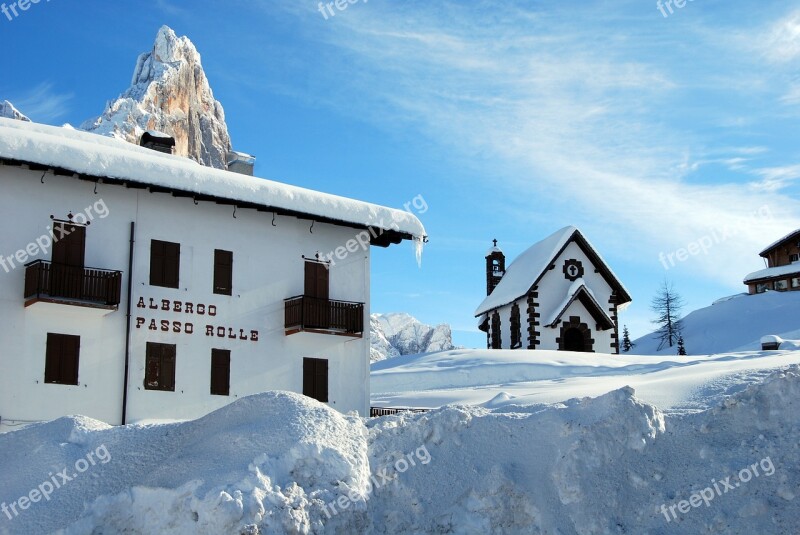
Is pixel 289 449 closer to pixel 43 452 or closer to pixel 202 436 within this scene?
pixel 202 436

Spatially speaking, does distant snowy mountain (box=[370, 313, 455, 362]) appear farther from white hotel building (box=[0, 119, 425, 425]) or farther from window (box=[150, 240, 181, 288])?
window (box=[150, 240, 181, 288])

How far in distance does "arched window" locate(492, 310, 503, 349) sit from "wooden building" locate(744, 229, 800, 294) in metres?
35.5

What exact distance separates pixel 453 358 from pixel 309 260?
1570cm

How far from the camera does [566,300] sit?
4631 cm

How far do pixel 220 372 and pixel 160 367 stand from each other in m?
1.75

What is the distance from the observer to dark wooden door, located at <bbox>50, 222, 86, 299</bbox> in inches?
854

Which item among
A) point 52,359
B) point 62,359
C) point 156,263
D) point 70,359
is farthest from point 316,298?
point 52,359

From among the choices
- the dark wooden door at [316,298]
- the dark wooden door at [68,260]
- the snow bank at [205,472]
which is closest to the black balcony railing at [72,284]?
the dark wooden door at [68,260]

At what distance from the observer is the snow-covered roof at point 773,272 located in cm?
7494

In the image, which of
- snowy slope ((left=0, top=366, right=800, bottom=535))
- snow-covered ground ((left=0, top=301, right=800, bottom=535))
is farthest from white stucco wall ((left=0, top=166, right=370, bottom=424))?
snowy slope ((left=0, top=366, right=800, bottom=535))

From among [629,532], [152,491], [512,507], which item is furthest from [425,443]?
[152,491]

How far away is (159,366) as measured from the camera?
23.6 meters

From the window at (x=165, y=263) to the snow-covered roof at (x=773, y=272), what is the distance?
63669 mm

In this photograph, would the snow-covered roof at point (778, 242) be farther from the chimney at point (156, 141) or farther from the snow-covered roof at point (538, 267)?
the chimney at point (156, 141)
